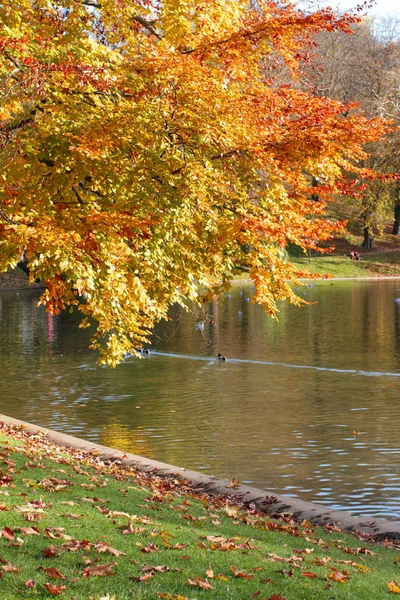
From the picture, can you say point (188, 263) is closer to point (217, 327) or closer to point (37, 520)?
point (37, 520)

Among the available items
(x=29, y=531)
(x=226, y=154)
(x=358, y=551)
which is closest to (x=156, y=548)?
(x=29, y=531)

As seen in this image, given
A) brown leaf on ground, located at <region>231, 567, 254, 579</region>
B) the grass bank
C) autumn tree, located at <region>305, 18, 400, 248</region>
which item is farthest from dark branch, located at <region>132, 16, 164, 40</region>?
autumn tree, located at <region>305, 18, 400, 248</region>

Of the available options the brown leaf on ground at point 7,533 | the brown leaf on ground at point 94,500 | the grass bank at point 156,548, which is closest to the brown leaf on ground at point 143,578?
the grass bank at point 156,548

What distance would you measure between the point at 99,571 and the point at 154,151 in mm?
7117

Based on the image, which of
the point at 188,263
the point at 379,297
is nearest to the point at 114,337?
the point at 188,263

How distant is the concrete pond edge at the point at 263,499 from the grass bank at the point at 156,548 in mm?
332

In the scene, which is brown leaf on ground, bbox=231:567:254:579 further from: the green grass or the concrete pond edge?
the green grass

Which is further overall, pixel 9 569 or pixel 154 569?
pixel 154 569

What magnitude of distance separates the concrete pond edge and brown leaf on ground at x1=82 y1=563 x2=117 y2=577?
15.8ft

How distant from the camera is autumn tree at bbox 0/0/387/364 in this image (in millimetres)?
11836

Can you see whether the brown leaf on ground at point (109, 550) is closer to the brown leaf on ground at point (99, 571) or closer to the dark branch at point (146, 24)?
the brown leaf on ground at point (99, 571)

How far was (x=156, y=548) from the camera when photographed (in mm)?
7676

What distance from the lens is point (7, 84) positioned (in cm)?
1175

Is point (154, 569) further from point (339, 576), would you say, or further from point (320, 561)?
point (320, 561)
